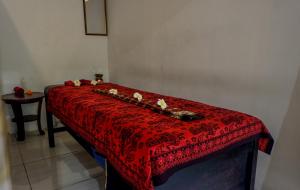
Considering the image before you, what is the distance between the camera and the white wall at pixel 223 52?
1634 millimetres

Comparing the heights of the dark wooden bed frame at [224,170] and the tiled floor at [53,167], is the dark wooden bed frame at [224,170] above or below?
above

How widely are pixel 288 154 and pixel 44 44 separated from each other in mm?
3495

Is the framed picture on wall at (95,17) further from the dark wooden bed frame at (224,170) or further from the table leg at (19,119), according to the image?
the dark wooden bed frame at (224,170)

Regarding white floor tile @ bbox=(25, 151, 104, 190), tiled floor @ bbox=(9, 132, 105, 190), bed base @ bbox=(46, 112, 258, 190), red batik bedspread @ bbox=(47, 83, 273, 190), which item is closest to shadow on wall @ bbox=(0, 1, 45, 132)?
tiled floor @ bbox=(9, 132, 105, 190)

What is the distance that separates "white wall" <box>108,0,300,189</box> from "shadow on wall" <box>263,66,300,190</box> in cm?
5

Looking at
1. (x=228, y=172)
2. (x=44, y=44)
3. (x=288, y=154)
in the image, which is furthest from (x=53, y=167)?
(x=288, y=154)

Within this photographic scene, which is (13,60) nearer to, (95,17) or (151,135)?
(95,17)

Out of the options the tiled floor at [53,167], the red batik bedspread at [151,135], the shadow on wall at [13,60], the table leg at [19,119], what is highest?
the shadow on wall at [13,60]

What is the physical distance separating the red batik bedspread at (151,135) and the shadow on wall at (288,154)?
23 cm

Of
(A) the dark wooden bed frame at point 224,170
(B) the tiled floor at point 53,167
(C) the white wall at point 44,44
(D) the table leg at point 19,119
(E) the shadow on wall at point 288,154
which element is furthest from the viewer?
(C) the white wall at point 44,44

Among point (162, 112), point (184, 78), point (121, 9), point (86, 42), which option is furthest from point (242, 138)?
point (86, 42)

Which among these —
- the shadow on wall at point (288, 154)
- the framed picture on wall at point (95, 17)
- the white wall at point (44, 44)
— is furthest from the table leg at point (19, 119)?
the shadow on wall at point (288, 154)

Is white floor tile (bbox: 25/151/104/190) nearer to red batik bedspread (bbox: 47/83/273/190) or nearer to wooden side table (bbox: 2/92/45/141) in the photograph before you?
red batik bedspread (bbox: 47/83/273/190)

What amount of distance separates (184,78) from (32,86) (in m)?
2.45
